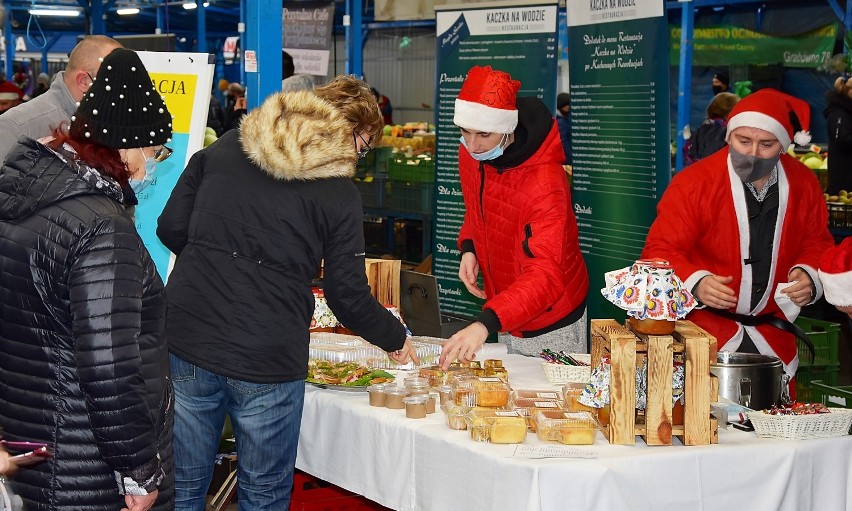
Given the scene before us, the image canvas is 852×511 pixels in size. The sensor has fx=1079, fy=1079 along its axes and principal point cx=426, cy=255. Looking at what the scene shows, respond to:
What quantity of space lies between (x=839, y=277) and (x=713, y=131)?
6088 millimetres

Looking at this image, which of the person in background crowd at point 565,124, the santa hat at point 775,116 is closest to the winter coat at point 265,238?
the santa hat at point 775,116

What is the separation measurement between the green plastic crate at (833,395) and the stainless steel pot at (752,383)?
2.70 ft

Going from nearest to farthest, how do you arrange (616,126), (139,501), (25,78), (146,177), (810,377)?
(139,501)
(146,177)
(810,377)
(616,126)
(25,78)

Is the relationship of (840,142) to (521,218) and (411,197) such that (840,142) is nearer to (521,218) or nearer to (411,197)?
(411,197)

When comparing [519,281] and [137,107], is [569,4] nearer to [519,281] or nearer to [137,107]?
[519,281]

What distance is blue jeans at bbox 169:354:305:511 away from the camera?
9.73ft

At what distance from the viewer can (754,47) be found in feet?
58.2

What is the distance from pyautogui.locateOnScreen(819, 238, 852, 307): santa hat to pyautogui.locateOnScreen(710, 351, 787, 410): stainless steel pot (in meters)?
0.28

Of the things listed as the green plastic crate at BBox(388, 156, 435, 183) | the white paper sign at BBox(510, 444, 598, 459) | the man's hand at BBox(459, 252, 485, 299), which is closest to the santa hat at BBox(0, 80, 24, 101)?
the green plastic crate at BBox(388, 156, 435, 183)

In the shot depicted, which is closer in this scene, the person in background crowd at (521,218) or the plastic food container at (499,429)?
the plastic food container at (499,429)

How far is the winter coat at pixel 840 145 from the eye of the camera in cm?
899

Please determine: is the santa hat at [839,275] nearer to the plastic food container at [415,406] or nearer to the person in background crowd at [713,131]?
the plastic food container at [415,406]

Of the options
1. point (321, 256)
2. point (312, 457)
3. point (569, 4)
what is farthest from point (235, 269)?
point (569, 4)

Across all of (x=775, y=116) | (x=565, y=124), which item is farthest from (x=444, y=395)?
(x=565, y=124)
